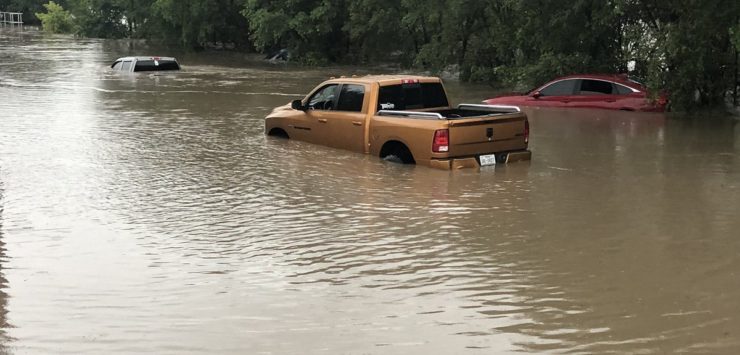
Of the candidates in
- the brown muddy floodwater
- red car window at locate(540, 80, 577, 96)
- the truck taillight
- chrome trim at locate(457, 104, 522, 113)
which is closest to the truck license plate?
the brown muddy floodwater

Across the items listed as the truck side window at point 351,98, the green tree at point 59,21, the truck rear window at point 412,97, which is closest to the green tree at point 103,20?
the green tree at point 59,21

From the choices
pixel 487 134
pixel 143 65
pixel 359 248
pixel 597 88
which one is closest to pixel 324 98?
pixel 487 134

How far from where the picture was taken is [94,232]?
32.4 feet

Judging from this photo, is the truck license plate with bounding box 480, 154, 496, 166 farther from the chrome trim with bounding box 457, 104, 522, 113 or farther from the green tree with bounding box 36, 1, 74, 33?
the green tree with bounding box 36, 1, 74, 33

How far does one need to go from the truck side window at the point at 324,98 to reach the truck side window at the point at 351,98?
0.23 meters

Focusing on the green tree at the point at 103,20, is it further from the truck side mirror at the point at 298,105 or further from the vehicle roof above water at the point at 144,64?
the truck side mirror at the point at 298,105

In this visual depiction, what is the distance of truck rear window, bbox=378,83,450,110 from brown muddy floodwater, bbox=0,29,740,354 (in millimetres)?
926

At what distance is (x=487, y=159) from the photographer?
1361cm

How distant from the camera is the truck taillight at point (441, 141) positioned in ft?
43.4

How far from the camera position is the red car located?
74.7 ft

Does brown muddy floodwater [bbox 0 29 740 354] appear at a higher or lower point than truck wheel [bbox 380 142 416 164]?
lower

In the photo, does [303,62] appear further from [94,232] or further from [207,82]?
[94,232]

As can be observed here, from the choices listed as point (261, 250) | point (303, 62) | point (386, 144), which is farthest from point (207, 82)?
point (261, 250)

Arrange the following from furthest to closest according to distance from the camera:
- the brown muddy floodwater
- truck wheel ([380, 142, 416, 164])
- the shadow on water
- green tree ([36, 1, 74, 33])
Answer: green tree ([36, 1, 74, 33]), truck wheel ([380, 142, 416, 164]), the brown muddy floodwater, the shadow on water
